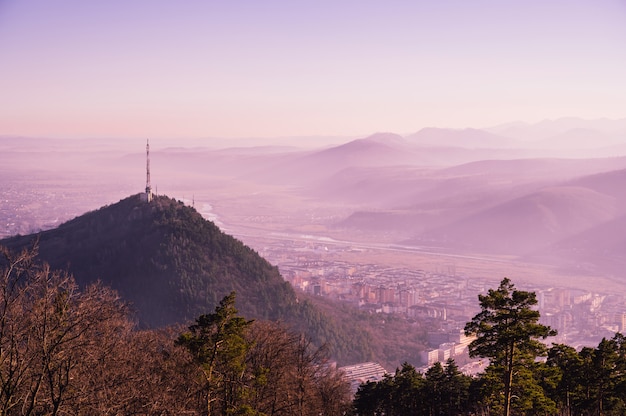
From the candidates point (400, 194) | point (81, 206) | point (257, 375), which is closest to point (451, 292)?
point (257, 375)

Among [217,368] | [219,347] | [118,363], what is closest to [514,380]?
[219,347]

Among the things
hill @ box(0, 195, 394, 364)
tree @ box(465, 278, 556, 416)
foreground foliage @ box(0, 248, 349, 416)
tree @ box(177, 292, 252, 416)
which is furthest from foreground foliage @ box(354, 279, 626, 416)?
hill @ box(0, 195, 394, 364)

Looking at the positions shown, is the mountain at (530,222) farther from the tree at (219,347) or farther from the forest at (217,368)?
the tree at (219,347)

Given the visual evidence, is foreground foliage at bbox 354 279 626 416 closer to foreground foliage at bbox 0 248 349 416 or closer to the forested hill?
foreground foliage at bbox 0 248 349 416

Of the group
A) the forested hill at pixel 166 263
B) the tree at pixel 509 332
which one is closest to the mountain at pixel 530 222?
the forested hill at pixel 166 263

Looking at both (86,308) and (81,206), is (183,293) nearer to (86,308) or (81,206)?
(86,308)

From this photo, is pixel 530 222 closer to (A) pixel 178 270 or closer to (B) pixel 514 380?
(A) pixel 178 270
